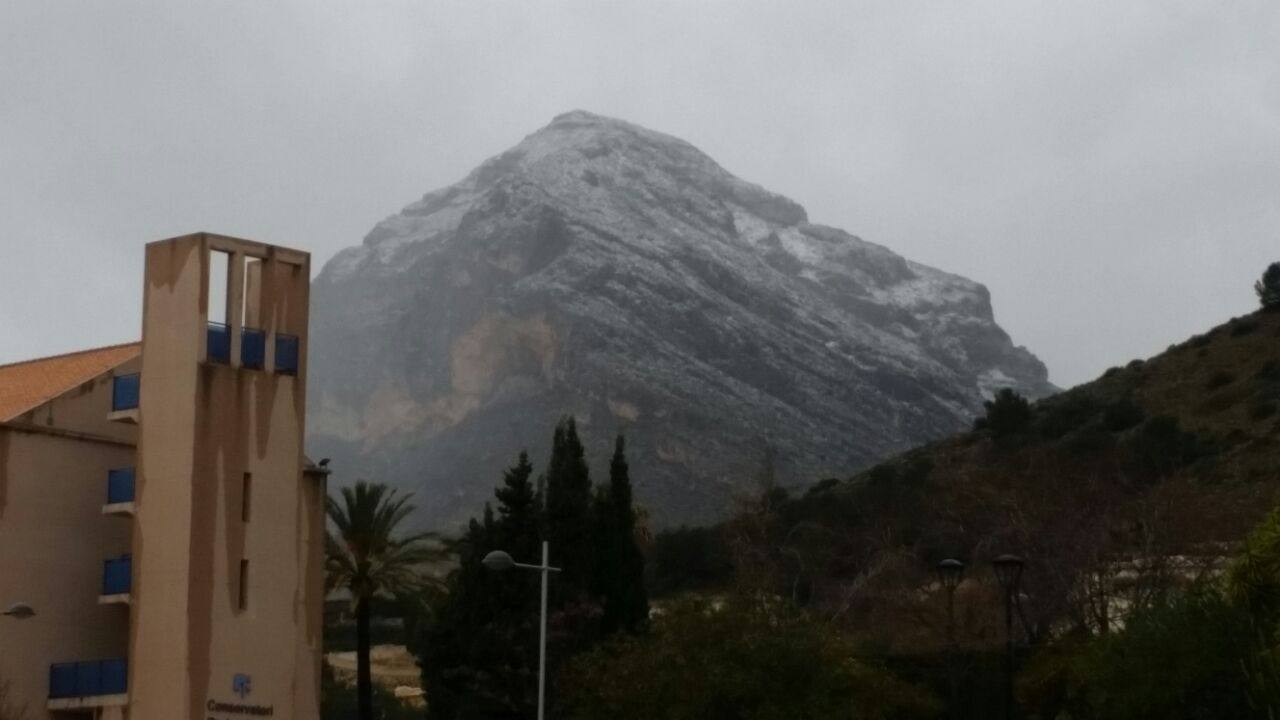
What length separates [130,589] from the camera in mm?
41562

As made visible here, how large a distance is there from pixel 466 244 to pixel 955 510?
136 meters

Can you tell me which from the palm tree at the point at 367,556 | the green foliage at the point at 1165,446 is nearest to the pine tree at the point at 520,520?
the palm tree at the point at 367,556

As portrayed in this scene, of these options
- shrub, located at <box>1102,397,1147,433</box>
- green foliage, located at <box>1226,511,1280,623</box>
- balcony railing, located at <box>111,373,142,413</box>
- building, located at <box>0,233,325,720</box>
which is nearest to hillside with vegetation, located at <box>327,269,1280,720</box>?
green foliage, located at <box>1226,511,1280,623</box>

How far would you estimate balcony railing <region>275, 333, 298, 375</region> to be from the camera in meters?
42.5

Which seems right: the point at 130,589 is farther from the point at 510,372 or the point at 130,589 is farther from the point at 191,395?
the point at 510,372

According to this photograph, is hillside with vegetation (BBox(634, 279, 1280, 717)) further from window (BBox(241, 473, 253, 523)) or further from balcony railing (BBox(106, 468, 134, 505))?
balcony railing (BBox(106, 468, 134, 505))

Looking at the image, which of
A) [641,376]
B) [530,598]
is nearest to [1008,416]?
[530,598]

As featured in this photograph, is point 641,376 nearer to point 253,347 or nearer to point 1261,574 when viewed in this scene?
point 253,347

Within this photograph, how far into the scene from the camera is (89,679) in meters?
40.9

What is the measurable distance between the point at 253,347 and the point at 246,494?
125 inches

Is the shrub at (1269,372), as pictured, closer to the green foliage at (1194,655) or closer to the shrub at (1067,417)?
the shrub at (1067,417)

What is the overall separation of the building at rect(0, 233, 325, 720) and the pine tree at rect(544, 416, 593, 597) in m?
7.42

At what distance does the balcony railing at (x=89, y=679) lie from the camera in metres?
40.7

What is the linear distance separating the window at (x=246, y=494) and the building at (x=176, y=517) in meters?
0.03
